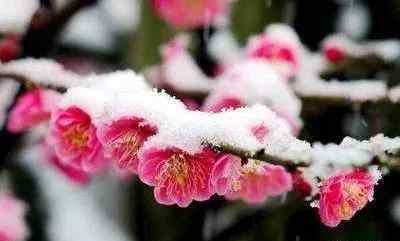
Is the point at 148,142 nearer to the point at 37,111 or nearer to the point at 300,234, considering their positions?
the point at 37,111

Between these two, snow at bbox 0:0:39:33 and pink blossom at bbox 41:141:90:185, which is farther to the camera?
snow at bbox 0:0:39:33

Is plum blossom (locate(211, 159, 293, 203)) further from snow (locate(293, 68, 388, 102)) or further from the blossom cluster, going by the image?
snow (locate(293, 68, 388, 102))

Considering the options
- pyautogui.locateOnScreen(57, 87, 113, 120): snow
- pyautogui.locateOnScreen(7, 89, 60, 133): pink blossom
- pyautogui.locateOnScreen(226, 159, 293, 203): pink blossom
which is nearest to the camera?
pyautogui.locateOnScreen(57, 87, 113, 120): snow

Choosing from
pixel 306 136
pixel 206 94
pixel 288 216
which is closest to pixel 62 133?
pixel 206 94

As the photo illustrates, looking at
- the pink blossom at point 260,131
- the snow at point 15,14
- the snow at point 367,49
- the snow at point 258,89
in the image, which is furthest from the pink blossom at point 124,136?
the snow at point 367,49

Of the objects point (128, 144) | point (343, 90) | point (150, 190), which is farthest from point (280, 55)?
point (150, 190)

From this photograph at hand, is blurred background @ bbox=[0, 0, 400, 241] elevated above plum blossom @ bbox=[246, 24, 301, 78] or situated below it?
below

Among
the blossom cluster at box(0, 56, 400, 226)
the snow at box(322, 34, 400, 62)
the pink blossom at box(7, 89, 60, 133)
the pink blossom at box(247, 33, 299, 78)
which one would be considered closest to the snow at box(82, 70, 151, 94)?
the blossom cluster at box(0, 56, 400, 226)
